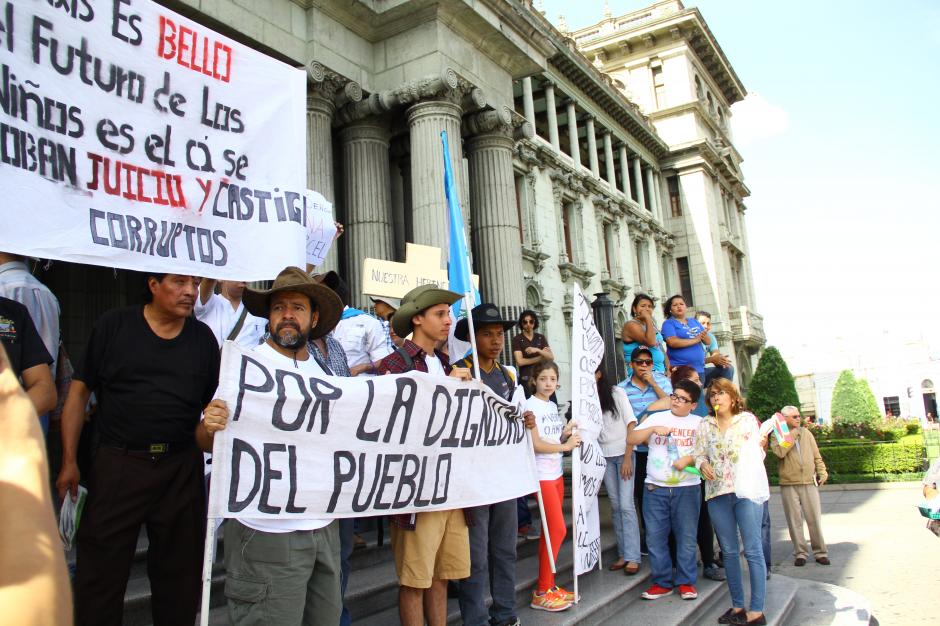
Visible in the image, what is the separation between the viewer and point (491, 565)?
4363 millimetres

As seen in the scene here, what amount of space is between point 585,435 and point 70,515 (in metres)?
3.68

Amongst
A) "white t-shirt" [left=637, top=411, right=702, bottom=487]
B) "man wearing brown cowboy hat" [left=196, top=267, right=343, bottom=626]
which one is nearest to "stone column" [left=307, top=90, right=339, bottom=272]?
"white t-shirt" [left=637, top=411, right=702, bottom=487]

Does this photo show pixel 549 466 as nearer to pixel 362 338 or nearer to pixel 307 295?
pixel 362 338

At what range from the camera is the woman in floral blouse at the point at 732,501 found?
510 cm

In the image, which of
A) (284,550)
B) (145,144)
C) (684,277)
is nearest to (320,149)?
(145,144)

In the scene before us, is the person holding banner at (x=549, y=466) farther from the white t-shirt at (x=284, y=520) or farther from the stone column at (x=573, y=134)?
the stone column at (x=573, y=134)

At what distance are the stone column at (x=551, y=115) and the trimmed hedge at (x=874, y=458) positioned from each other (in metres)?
12.5

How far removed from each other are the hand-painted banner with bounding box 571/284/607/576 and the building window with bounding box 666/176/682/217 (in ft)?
98.9

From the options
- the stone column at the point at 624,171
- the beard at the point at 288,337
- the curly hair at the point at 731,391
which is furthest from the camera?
the stone column at the point at 624,171

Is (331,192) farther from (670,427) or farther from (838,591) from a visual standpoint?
(838,591)

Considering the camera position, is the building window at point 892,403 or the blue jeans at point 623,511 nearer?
the blue jeans at point 623,511

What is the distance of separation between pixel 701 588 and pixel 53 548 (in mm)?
5967

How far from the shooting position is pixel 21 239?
126 inches

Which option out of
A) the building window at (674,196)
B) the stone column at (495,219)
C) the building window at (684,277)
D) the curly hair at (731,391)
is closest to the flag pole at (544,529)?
the curly hair at (731,391)
